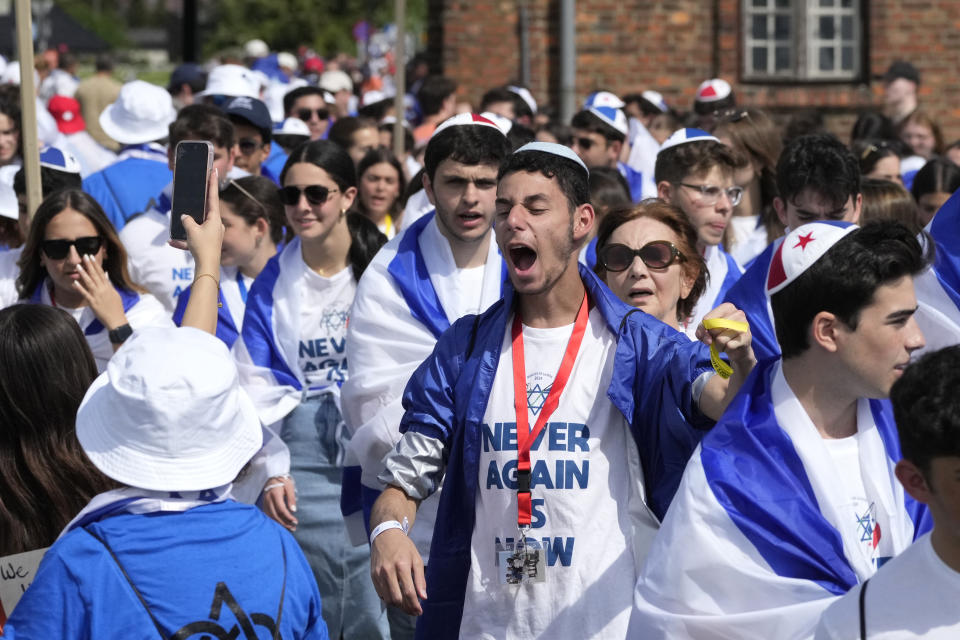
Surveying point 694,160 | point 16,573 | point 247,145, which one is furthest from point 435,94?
point 16,573

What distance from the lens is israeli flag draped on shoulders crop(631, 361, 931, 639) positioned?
304cm

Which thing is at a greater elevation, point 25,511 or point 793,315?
point 793,315

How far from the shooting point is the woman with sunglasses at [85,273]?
16.8 ft

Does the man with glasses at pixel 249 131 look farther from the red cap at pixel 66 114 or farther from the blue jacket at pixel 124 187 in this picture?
the red cap at pixel 66 114

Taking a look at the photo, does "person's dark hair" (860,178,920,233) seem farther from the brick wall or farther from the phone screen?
the brick wall

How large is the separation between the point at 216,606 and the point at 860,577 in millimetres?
1377

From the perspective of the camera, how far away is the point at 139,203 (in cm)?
756

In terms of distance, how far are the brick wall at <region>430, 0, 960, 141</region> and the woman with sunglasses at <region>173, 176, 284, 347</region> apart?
923 cm

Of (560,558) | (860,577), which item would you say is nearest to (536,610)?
(560,558)

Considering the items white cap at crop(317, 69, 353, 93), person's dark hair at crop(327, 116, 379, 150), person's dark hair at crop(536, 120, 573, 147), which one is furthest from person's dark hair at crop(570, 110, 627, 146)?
white cap at crop(317, 69, 353, 93)

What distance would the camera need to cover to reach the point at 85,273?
5125mm

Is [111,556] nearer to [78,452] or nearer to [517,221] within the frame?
[78,452]

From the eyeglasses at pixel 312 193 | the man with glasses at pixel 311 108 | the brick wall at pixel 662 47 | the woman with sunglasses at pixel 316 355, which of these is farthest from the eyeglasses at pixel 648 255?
the brick wall at pixel 662 47

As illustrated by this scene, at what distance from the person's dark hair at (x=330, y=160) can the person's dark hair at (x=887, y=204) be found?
228cm
